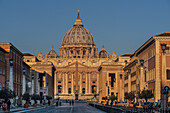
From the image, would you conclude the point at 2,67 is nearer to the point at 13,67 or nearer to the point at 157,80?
the point at 13,67

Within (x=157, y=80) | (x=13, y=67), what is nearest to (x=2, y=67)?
(x=13, y=67)

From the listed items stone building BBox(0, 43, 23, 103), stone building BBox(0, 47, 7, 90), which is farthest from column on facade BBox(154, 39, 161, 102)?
stone building BBox(0, 47, 7, 90)

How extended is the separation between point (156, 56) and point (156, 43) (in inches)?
103

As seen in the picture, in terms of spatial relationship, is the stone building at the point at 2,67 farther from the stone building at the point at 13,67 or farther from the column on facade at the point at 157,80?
the column on facade at the point at 157,80

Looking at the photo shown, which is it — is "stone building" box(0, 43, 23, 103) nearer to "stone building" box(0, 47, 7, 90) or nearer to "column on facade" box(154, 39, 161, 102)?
"stone building" box(0, 47, 7, 90)

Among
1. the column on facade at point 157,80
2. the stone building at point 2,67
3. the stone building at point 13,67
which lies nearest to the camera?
the stone building at point 2,67

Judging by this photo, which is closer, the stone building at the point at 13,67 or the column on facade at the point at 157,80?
the stone building at the point at 13,67

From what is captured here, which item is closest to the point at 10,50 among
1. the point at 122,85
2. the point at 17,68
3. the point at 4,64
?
the point at 4,64

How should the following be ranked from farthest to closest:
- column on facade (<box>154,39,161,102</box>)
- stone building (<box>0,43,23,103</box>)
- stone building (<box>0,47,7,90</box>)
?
column on facade (<box>154,39,161,102</box>) → stone building (<box>0,43,23,103</box>) → stone building (<box>0,47,7,90</box>)

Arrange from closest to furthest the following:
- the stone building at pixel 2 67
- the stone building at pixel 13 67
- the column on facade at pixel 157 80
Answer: the stone building at pixel 2 67, the stone building at pixel 13 67, the column on facade at pixel 157 80

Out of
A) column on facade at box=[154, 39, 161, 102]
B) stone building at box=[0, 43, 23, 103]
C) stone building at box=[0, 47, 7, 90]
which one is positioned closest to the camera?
stone building at box=[0, 47, 7, 90]

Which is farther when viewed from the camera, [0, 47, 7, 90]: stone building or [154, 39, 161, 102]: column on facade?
[154, 39, 161, 102]: column on facade

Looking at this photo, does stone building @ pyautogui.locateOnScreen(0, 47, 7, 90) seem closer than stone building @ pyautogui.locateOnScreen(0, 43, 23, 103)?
Yes

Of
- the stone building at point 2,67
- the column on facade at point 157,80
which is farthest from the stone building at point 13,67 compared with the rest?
the column on facade at point 157,80
